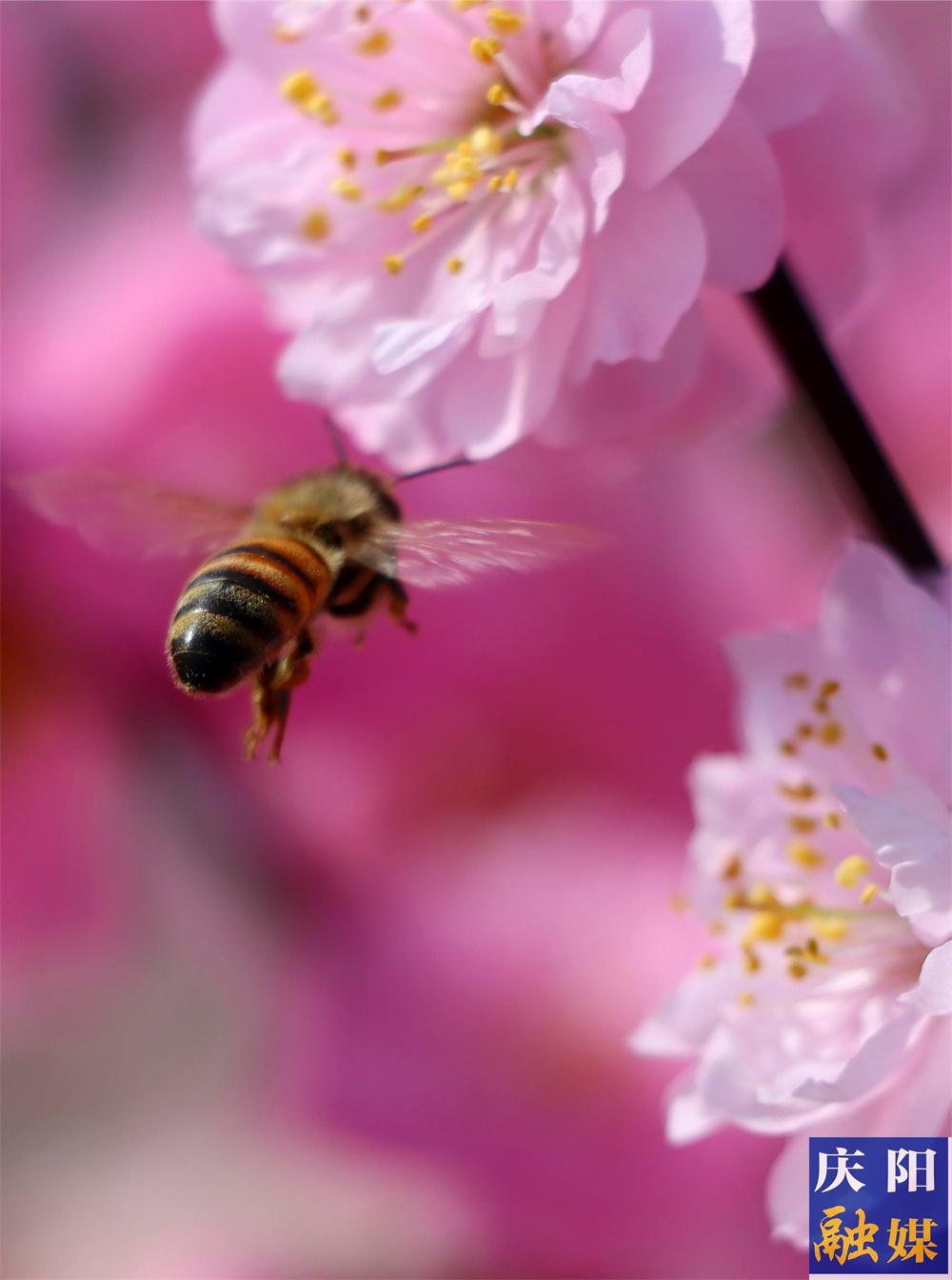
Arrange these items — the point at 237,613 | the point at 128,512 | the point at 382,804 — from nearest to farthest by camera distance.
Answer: the point at 237,613 → the point at 128,512 → the point at 382,804

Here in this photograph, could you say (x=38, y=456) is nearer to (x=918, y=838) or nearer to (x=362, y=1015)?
(x=362, y=1015)

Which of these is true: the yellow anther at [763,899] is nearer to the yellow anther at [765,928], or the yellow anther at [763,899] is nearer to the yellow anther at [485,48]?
the yellow anther at [765,928]

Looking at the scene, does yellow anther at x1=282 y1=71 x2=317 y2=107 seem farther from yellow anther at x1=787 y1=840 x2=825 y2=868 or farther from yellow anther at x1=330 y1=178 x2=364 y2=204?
yellow anther at x1=787 y1=840 x2=825 y2=868

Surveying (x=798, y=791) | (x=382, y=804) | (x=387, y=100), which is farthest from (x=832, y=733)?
(x=382, y=804)

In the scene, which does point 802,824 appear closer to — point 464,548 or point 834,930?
point 834,930

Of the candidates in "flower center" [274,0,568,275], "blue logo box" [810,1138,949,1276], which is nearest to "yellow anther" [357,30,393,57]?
"flower center" [274,0,568,275]

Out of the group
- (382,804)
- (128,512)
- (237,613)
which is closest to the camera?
A: (237,613)

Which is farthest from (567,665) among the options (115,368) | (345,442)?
(115,368)

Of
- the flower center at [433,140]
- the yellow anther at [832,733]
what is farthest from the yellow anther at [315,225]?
the yellow anther at [832,733]
